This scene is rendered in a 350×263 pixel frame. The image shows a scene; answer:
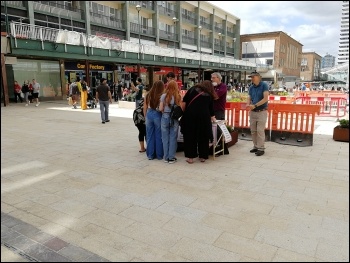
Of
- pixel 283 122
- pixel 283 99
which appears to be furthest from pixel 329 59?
pixel 283 99

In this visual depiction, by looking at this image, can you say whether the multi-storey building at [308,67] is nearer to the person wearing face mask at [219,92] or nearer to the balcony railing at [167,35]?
the balcony railing at [167,35]

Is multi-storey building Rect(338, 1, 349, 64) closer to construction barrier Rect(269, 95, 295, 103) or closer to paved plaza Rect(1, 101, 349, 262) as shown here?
paved plaza Rect(1, 101, 349, 262)

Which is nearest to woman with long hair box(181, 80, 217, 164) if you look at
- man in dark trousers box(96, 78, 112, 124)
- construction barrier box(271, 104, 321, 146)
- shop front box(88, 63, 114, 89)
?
construction barrier box(271, 104, 321, 146)

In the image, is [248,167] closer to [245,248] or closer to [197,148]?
[197,148]

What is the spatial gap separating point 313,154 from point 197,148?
8.19ft

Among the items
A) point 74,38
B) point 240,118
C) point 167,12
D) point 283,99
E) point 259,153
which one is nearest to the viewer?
point 259,153

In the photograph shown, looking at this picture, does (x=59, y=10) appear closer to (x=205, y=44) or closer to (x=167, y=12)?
(x=167, y=12)

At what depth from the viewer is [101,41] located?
20.2m

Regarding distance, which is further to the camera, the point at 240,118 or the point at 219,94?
the point at 240,118

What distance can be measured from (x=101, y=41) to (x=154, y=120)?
1679cm

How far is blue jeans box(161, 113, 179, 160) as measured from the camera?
5.19m

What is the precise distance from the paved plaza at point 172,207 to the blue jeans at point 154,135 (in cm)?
28

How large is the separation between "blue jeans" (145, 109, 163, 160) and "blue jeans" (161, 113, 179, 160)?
0.57 ft

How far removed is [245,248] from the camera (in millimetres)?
2623
